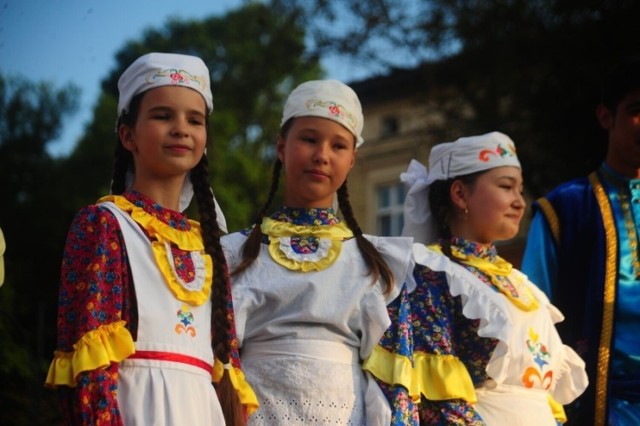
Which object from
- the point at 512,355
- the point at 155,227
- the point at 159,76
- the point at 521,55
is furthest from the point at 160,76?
the point at 521,55

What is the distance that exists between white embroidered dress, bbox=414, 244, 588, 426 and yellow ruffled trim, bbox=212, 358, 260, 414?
1161 millimetres

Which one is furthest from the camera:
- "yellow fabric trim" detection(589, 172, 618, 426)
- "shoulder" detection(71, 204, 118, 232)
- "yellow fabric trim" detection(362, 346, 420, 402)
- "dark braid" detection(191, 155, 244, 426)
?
"yellow fabric trim" detection(589, 172, 618, 426)

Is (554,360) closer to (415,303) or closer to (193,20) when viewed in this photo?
(415,303)

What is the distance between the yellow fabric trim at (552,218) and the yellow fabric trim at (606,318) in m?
0.23

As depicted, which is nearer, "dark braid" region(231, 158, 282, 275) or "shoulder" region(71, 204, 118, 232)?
"shoulder" region(71, 204, 118, 232)

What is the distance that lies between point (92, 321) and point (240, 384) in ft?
2.10

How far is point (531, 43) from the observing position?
55.8 ft

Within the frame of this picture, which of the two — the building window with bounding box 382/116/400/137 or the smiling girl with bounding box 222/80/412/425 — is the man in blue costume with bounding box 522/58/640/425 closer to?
the smiling girl with bounding box 222/80/412/425

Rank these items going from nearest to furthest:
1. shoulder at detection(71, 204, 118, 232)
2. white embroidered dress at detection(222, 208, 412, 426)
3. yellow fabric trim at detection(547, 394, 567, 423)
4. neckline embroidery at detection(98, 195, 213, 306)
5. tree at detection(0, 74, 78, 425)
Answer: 1. shoulder at detection(71, 204, 118, 232)
2. neckline embroidery at detection(98, 195, 213, 306)
3. white embroidered dress at detection(222, 208, 412, 426)
4. yellow fabric trim at detection(547, 394, 567, 423)
5. tree at detection(0, 74, 78, 425)

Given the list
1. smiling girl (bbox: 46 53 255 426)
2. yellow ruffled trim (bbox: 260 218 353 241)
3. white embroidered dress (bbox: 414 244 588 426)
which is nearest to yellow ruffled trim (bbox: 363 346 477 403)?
white embroidered dress (bbox: 414 244 588 426)

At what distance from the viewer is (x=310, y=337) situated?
429cm

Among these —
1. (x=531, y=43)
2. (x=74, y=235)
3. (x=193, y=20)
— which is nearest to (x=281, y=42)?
(x=531, y=43)

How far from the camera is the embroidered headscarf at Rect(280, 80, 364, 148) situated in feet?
15.3

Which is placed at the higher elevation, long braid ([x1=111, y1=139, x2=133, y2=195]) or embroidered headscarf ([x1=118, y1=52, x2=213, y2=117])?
embroidered headscarf ([x1=118, y1=52, x2=213, y2=117])
